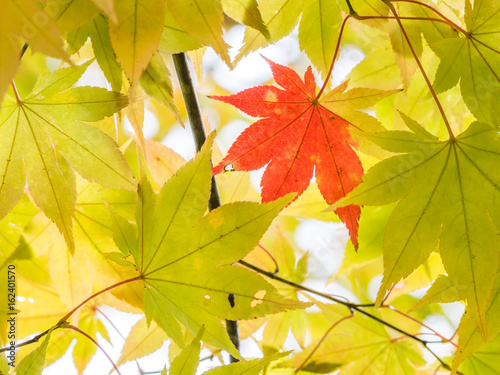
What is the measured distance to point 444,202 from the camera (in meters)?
0.77

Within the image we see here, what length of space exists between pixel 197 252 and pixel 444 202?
0.43 meters

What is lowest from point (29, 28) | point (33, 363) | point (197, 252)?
point (33, 363)

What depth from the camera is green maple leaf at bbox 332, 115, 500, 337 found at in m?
0.71

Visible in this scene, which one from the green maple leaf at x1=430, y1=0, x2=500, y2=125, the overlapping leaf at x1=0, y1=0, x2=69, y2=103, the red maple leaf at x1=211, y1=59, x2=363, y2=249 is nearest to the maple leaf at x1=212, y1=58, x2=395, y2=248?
the red maple leaf at x1=211, y1=59, x2=363, y2=249

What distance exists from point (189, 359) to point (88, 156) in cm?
37

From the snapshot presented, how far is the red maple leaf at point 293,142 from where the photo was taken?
0.82 metres

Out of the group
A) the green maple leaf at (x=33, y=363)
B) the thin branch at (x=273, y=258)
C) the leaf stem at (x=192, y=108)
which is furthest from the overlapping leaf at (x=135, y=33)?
the thin branch at (x=273, y=258)

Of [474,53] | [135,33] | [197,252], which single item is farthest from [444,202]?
[135,33]

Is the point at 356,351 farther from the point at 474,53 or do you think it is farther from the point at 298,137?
the point at 474,53

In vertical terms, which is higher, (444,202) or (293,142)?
(293,142)

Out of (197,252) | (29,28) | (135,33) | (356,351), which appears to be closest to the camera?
(29,28)

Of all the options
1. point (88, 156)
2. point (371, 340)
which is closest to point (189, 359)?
point (88, 156)

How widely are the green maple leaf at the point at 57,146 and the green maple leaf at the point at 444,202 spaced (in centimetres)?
40

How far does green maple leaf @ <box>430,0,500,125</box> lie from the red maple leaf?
202mm
